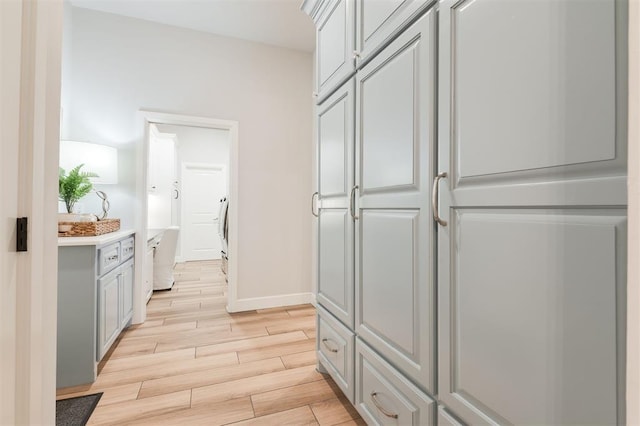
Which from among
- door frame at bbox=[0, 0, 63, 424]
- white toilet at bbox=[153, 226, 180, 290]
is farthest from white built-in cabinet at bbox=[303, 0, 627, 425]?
white toilet at bbox=[153, 226, 180, 290]

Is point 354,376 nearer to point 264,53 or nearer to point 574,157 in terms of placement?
point 574,157

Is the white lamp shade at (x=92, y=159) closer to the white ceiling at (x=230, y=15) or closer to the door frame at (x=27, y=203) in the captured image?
the white ceiling at (x=230, y=15)

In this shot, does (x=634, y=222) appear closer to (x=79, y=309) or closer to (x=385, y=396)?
(x=385, y=396)

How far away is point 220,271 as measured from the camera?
513cm

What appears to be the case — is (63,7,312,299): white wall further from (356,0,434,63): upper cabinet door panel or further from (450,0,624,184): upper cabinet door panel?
(450,0,624,184): upper cabinet door panel

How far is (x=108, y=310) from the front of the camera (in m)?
2.07

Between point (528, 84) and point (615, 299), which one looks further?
point (528, 84)

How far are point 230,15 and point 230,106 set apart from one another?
0.82 metres

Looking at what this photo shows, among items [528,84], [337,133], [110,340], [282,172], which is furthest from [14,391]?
[282,172]

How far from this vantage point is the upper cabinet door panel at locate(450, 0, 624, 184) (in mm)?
583

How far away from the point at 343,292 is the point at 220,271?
4.01 metres

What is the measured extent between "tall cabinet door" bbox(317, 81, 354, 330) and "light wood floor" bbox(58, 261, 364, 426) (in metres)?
0.52

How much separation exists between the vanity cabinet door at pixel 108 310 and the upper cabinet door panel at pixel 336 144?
5.19 feet

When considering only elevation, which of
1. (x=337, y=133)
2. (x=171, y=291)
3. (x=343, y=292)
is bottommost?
(x=171, y=291)
